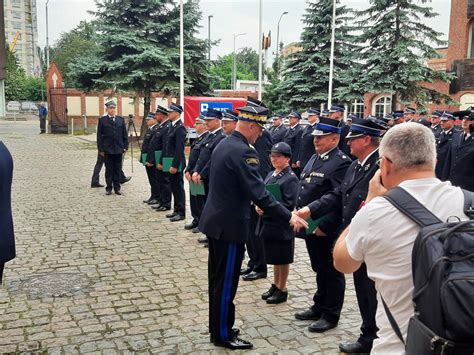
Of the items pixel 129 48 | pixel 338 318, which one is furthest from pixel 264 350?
pixel 129 48

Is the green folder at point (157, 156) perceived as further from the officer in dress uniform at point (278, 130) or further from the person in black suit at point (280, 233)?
the person in black suit at point (280, 233)

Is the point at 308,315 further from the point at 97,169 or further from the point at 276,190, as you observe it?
the point at 97,169

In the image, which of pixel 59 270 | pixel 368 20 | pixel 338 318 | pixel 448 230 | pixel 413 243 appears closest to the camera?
pixel 448 230

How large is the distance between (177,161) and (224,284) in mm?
5229

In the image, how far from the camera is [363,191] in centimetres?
391

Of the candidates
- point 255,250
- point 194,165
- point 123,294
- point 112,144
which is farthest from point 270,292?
point 112,144

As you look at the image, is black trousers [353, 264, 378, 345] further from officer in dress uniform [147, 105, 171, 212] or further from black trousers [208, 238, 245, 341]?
officer in dress uniform [147, 105, 171, 212]

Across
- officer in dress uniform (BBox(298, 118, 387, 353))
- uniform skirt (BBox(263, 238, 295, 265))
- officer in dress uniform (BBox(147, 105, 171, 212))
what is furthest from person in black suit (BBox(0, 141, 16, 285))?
officer in dress uniform (BBox(147, 105, 171, 212))

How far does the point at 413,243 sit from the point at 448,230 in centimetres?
24

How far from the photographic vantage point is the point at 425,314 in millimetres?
1643

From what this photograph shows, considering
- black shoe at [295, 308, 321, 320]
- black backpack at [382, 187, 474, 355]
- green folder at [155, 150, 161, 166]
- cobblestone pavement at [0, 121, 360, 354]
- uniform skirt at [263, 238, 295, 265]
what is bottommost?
cobblestone pavement at [0, 121, 360, 354]

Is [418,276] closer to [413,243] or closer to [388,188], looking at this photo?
[413,243]

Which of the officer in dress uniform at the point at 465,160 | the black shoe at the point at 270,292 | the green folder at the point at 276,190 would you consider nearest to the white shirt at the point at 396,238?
the green folder at the point at 276,190

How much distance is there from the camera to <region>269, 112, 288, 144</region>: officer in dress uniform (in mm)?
12273
